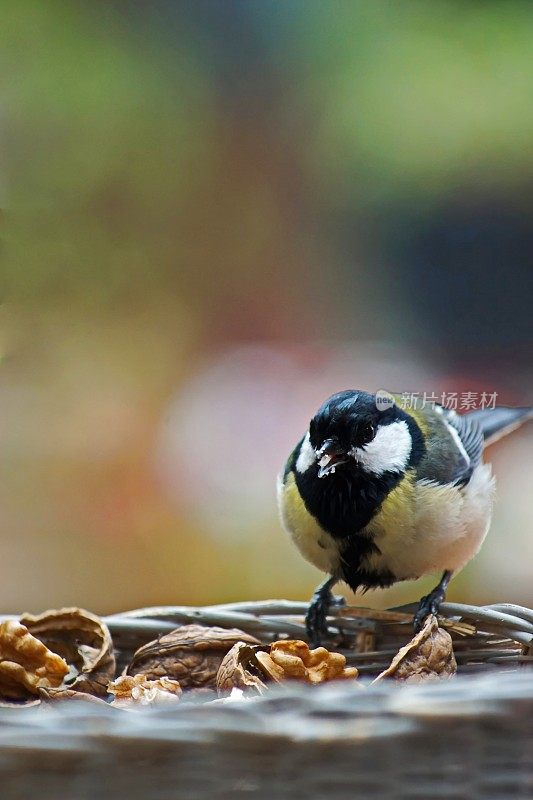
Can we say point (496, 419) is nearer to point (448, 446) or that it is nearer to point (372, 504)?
point (448, 446)

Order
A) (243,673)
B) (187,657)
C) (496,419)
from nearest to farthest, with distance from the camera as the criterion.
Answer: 1. (243,673)
2. (187,657)
3. (496,419)

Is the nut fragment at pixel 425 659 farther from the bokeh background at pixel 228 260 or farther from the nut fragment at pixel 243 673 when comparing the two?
the bokeh background at pixel 228 260

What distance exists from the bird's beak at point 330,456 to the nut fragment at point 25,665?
0.30 metres

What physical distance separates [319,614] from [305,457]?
16 centimetres

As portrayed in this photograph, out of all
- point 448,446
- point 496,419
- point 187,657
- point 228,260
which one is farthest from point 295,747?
point 228,260

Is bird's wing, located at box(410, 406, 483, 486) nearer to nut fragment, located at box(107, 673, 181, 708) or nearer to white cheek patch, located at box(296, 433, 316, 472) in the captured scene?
white cheek patch, located at box(296, 433, 316, 472)

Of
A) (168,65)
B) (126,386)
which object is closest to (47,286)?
(126,386)

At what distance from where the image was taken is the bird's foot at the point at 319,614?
2.89ft

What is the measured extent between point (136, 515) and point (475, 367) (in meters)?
0.79

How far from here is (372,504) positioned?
904 mm

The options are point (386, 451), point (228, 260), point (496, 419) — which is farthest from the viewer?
point (228, 260)

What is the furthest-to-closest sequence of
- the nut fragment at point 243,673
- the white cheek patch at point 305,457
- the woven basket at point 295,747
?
1. the white cheek patch at point 305,457
2. the nut fragment at point 243,673
3. the woven basket at point 295,747

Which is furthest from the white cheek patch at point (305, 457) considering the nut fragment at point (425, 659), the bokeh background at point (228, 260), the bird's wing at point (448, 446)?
the bokeh background at point (228, 260)

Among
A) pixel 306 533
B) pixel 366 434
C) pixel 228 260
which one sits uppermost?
Answer: pixel 228 260
